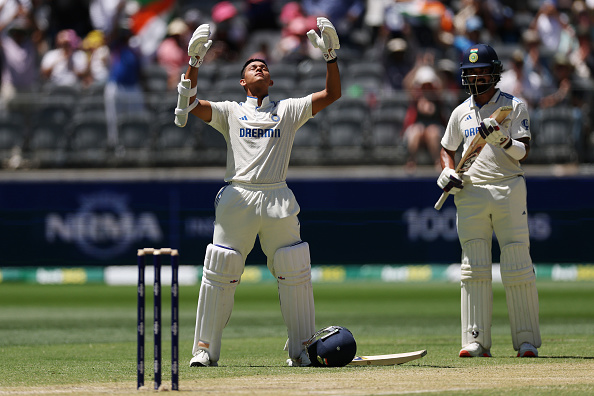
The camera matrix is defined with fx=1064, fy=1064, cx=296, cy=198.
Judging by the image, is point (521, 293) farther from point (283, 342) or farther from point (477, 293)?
point (283, 342)

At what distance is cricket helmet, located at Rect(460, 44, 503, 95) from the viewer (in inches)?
346

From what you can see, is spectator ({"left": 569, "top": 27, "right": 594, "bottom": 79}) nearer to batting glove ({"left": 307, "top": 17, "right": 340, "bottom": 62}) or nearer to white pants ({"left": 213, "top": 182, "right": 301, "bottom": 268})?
batting glove ({"left": 307, "top": 17, "right": 340, "bottom": 62})

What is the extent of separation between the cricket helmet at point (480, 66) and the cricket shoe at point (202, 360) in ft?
10.1

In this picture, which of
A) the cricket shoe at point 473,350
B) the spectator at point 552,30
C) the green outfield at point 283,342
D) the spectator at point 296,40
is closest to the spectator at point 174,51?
the spectator at point 296,40

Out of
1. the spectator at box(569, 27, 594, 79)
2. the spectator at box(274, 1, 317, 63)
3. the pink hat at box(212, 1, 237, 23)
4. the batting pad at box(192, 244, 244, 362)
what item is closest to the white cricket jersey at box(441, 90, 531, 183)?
the batting pad at box(192, 244, 244, 362)

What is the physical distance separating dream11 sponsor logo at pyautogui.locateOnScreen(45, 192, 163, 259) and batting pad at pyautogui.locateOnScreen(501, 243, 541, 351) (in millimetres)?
→ 9719

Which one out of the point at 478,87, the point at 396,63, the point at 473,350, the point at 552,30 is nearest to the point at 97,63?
the point at 396,63

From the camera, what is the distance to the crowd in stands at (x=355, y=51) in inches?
698

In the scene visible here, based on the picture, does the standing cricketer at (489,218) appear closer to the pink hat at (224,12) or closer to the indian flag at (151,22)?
the pink hat at (224,12)

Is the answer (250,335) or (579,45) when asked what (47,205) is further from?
(579,45)

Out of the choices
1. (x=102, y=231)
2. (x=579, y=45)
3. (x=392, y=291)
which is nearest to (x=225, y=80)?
(x=102, y=231)

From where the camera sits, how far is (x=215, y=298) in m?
8.13

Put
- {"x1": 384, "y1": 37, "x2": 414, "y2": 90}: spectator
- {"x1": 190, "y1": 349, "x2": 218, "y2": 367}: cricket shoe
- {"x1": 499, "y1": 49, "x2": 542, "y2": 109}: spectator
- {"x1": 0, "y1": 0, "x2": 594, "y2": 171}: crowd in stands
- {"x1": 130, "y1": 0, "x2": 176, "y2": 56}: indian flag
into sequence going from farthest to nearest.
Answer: {"x1": 130, "y1": 0, "x2": 176, "y2": 56}: indian flag
{"x1": 384, "y1": 37, "x2": 414, "y2": 90}: spectator
{"x1": 0, "y1": 0, "x2": 594, "y2": 171}: crowd in stands
{"x1": 499, "y1": 49, "x2": 542, "y2": 109}: spectator
{"x1": 190, "y1": 349, "x2": 218, "y2": 367}: cricket shoe

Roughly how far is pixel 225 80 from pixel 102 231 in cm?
336
